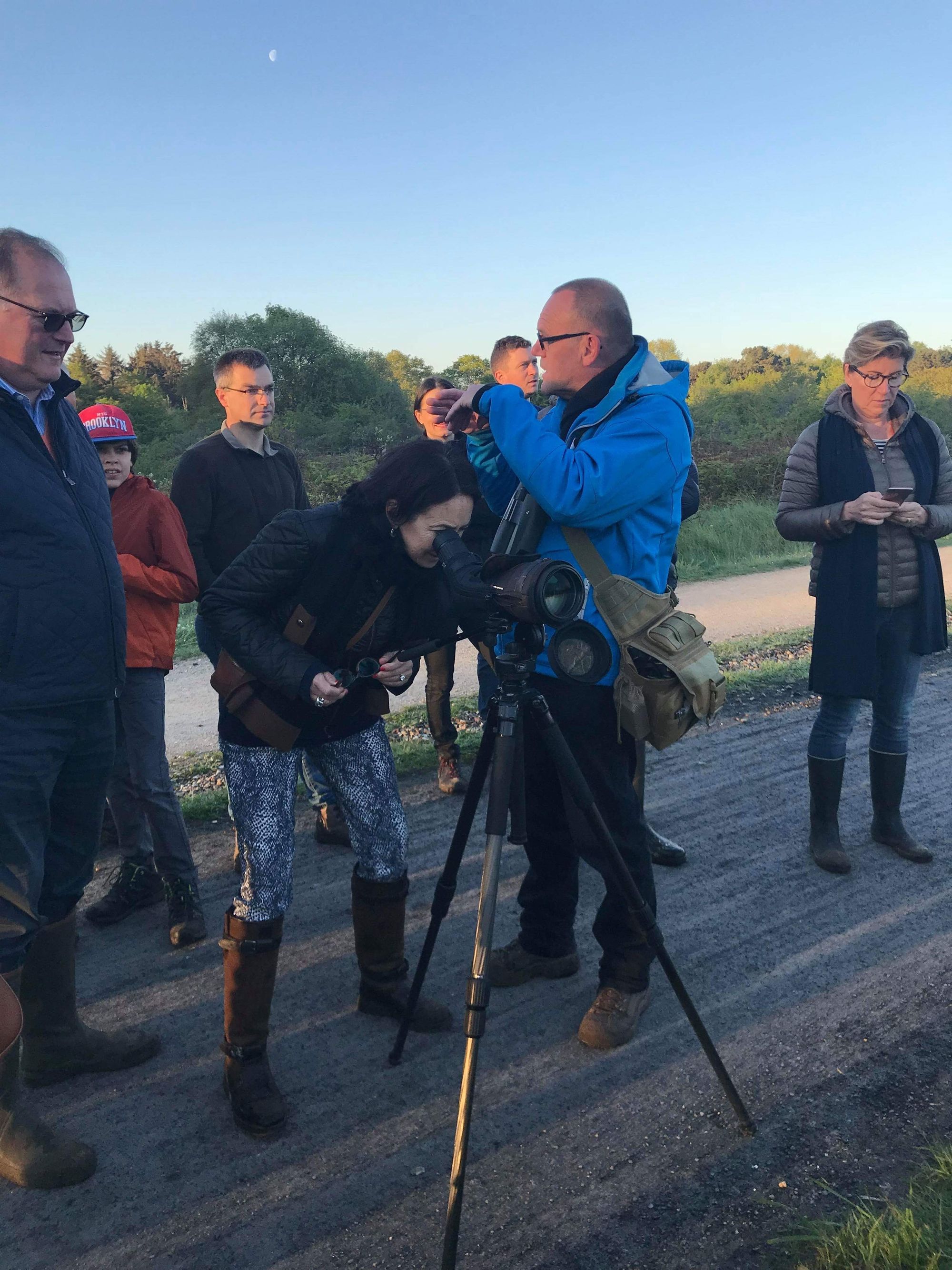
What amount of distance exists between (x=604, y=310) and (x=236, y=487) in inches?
92.1

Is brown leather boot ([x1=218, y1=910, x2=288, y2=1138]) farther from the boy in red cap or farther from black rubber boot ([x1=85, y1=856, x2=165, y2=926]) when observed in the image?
black rubber boot ([x1=85, y1=856, x2=165, y2=926])

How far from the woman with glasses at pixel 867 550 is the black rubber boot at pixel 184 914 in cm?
270

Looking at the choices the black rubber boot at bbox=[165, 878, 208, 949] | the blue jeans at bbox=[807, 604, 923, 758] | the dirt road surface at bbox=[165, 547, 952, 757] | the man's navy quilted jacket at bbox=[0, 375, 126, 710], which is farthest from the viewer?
the dirt road surface at bbox=[165, 547, 952, 757]

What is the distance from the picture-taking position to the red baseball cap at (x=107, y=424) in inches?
158

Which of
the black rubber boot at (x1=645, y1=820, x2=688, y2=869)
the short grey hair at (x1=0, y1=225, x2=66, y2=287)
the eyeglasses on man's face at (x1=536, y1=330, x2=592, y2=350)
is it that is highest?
the short grey hair at (x1=0, y1=225, x2=66, y2=287)

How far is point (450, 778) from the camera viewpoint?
5215 millimetres

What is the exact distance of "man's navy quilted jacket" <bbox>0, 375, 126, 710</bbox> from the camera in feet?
7.95

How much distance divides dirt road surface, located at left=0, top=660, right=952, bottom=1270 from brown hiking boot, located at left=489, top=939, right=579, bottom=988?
57 mm

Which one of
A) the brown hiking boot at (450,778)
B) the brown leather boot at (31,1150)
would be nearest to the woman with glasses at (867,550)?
the brown hiking boot at (450,778)

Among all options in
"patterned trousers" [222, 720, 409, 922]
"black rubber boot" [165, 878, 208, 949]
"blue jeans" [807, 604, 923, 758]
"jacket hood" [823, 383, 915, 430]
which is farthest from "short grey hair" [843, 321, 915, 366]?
"black rubber boot" [165, 878, 208, 949]

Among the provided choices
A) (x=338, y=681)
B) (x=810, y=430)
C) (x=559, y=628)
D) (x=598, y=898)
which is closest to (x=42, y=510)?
(x=338, y=681)

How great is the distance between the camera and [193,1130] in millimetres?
2732

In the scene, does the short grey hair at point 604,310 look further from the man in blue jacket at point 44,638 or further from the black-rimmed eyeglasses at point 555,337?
the man in blue jacket at point 44,638

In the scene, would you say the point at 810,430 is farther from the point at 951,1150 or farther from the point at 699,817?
the point at 951,1150
